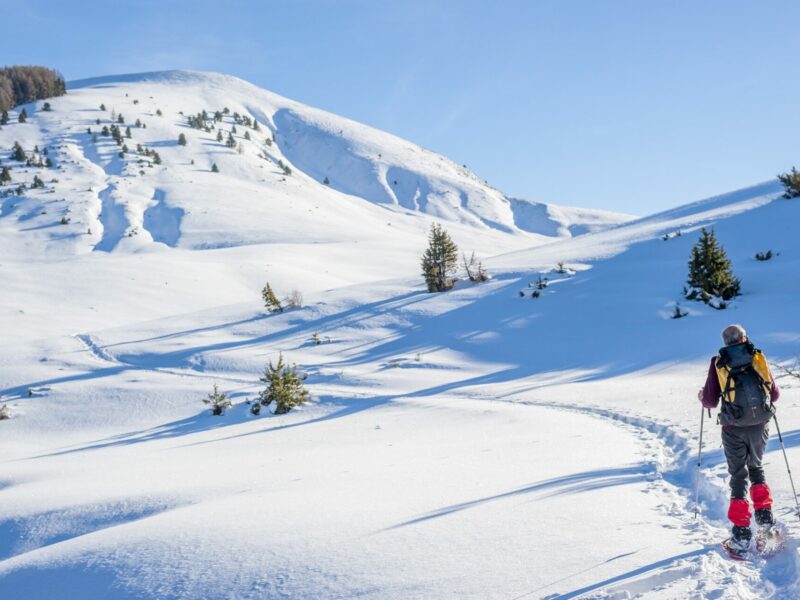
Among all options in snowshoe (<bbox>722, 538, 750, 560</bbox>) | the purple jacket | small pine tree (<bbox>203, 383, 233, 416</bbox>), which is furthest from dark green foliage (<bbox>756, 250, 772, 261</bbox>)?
small pine tree (<bbox>203, 383, 233, 416</bbox>)

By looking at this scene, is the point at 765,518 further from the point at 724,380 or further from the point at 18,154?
A: the point at 18,154

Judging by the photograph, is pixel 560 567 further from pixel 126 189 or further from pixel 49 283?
pixel 126 189

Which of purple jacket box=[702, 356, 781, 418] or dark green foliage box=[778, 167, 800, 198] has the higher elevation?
dark green foliage box=[778, 167, 800, 198]

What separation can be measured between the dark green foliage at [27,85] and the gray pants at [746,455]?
311 ft

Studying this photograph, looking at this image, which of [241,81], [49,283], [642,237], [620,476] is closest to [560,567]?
[620,476]

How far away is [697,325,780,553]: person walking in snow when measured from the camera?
475cm

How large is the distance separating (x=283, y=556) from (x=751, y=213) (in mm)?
25603

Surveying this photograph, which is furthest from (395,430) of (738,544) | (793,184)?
(793,184)

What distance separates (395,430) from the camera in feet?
36.2

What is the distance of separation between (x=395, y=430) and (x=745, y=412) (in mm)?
7213

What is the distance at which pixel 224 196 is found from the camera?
55.2m

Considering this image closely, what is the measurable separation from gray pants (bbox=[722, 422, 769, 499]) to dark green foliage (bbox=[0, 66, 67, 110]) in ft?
311

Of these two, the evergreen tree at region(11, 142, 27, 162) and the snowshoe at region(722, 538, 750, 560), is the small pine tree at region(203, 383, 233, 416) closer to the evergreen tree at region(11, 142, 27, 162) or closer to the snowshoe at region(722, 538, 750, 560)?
the snowshoe at region(722, 538, 750, 560)

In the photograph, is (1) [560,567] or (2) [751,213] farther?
(2) [751,213]
